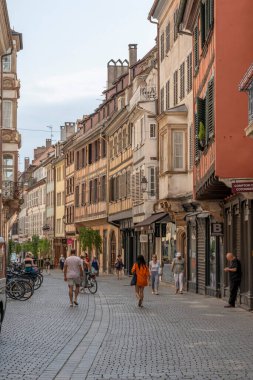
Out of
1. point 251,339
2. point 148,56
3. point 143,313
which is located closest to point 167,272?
point 148,56

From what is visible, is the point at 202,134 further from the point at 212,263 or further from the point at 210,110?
the point at 212,263

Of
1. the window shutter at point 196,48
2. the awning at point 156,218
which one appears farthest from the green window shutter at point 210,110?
the awning at point 156,218

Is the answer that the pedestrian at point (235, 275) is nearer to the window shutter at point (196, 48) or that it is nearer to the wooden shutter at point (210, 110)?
the wooden shutter at point (210, 110)

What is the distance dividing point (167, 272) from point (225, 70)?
2307cm

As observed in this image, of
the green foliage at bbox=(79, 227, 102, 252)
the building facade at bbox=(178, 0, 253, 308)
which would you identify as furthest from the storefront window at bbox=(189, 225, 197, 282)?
the green foliage at bbox=(79, 227, 102, 252)

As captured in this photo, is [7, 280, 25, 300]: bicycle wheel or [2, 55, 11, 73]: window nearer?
[7, 280, 25, 300]: bicycle wheel

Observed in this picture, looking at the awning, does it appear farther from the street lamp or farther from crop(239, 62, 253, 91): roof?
crop(239, 62, 253, 91): roof

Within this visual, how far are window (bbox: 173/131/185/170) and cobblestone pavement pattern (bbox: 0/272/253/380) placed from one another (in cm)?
1257

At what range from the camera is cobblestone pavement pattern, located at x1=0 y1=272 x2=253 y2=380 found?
12.0 meters

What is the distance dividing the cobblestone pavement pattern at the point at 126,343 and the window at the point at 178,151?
495 inches

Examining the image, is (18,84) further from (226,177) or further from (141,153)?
(226,177)

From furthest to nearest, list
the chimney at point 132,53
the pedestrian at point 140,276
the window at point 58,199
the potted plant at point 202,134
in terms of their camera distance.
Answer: the window at point 58,199 → the chimney at point 132,53 → the potted plant at point 202,134 → the pedestrian at point 140,276

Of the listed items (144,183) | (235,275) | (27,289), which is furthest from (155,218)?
(235,275)

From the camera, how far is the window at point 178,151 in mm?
38719
